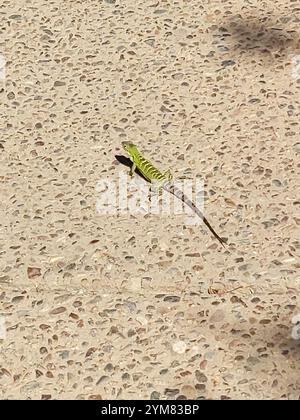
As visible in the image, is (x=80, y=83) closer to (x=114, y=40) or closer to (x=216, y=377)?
(x=114, y=40)

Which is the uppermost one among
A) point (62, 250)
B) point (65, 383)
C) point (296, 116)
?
point (296, 116)

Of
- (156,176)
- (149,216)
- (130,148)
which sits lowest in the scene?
(149,216)

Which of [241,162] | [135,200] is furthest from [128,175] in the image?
[241,162]

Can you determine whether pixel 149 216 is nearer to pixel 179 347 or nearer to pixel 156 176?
pixel 156 176

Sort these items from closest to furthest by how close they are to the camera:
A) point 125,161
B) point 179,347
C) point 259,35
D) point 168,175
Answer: point 179,347
point 168,175
point 125,161
point 259,35

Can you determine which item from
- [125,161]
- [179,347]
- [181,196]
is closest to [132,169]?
[125,161]

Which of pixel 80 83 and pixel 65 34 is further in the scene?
pixel 65 34

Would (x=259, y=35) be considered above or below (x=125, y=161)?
above

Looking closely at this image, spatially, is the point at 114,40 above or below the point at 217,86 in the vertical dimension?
above

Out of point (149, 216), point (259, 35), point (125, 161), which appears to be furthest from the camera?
point (259, 35)
